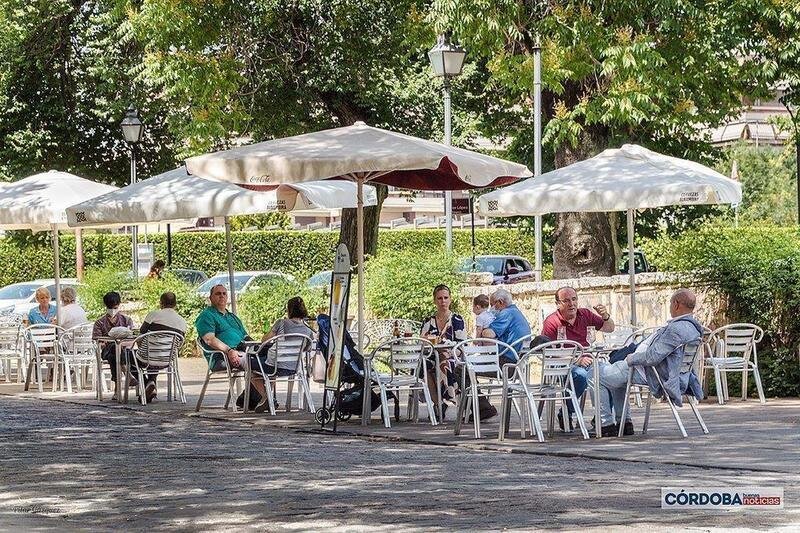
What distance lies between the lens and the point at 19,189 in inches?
826

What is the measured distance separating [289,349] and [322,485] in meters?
5.60

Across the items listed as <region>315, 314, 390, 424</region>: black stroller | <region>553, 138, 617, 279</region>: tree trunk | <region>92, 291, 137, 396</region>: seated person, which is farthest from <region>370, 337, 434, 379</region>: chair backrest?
<region>553, 138, 617, 279</region>: tree trunk

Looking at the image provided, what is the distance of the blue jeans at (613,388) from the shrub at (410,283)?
9.08m

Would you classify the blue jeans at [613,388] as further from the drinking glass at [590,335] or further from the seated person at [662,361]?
the drinking glass at [590,335]

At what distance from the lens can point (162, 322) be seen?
18.0 meters

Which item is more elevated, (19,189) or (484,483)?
(19,189)

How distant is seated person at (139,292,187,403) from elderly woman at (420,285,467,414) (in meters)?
3.53

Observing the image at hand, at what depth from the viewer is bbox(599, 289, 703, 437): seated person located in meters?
13.2

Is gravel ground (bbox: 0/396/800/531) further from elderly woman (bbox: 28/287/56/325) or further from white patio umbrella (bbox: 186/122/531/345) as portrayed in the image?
elderly woman (bbox: 28/287/56/325)

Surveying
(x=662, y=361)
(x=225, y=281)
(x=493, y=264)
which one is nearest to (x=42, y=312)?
(x=662, y=361)

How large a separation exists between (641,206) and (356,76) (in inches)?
652

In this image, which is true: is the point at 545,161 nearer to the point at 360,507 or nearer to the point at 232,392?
the point at 232,392

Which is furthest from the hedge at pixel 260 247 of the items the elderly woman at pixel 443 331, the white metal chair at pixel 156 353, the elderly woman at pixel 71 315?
the elderly woman at pixel 443 331

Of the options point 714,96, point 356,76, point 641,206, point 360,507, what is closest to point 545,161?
point 356,76
